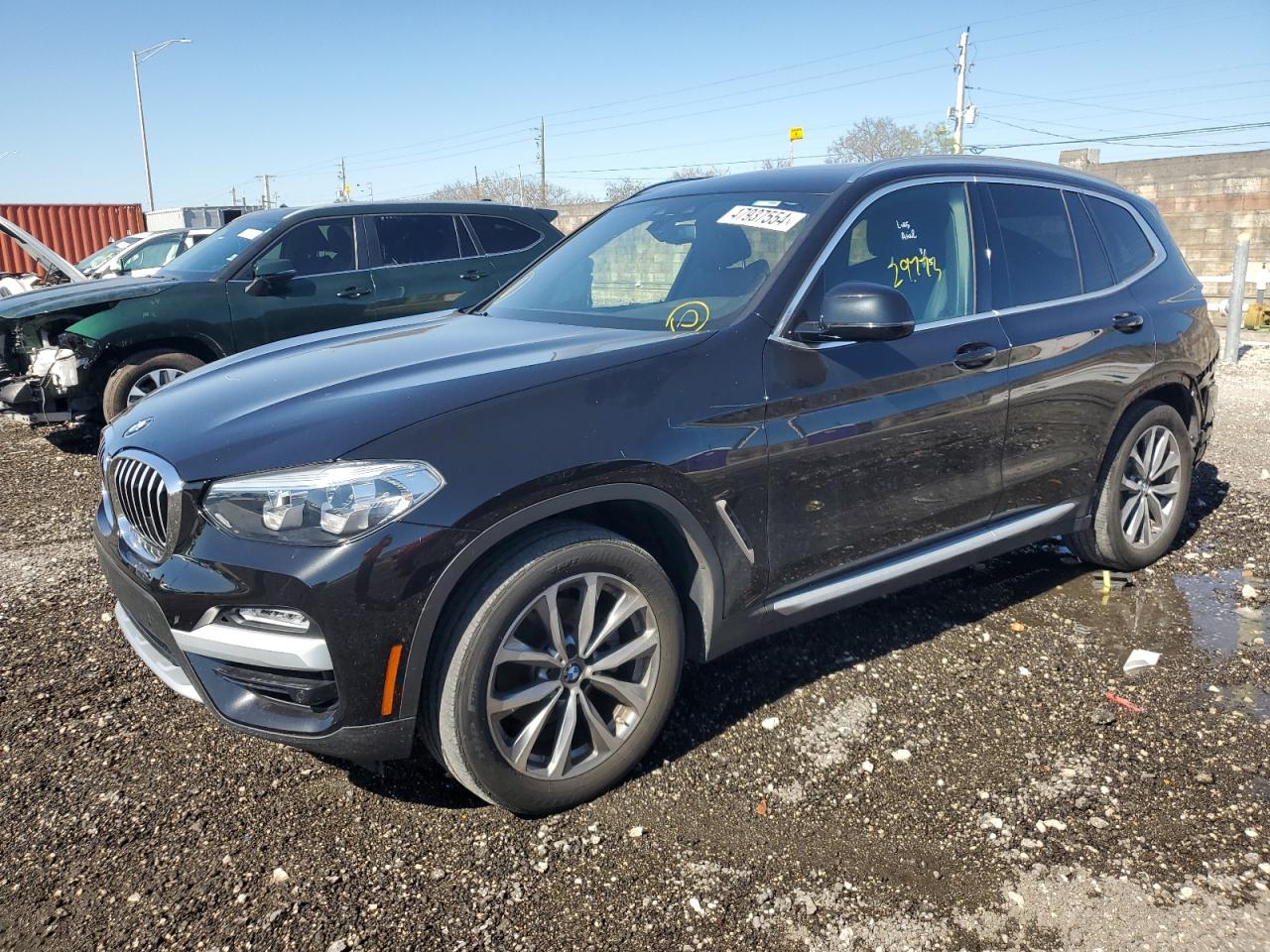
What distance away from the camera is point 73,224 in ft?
92.1

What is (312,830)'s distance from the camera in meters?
2.65

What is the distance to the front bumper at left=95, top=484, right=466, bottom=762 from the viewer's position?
2.24m

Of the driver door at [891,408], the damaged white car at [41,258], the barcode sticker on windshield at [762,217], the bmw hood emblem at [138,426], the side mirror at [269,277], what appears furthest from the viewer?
the damaged white car at [41,258]

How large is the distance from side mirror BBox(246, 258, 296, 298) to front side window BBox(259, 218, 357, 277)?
0.17ft

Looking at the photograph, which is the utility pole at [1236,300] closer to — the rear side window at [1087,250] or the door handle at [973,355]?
the rear side window at [1087,250]

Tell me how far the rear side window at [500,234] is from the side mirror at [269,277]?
164 cm

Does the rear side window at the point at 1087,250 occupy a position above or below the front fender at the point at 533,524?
above

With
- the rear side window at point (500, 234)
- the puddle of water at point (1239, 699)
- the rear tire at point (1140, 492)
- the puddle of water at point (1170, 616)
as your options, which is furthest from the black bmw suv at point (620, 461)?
the rear side window at point (500, 234)

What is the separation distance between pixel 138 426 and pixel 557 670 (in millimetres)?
1434

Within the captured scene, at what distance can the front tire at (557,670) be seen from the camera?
95.0 inches

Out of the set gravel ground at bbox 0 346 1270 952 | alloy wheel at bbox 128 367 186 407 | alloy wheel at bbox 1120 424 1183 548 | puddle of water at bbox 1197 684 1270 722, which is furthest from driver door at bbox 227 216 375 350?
puddle of water at bbox 1197 684 1270 722

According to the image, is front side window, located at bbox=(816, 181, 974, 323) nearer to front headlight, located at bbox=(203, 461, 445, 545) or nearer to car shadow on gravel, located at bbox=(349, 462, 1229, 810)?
car shadow on gravel, located at bbox=(349, 462, 1229, 810)

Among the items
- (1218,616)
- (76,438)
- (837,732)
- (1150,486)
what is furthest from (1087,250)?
(76,438)

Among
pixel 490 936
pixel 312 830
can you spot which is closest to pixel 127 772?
pixel 312 830
